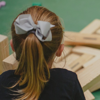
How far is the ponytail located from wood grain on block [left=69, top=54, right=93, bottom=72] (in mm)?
511

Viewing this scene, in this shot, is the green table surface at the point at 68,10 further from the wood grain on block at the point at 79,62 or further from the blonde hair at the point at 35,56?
the blonde hair at the point at 35,56

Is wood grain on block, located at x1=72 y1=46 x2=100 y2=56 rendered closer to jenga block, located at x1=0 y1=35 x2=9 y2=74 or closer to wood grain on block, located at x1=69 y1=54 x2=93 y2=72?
wood grain on block, located at x1=69 y1=54 x2=93 y2=72

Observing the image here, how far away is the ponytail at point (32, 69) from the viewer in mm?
498

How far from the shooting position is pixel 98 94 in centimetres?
102

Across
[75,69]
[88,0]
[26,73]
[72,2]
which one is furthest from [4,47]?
[88,0]

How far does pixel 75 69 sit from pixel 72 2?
4.56 ft

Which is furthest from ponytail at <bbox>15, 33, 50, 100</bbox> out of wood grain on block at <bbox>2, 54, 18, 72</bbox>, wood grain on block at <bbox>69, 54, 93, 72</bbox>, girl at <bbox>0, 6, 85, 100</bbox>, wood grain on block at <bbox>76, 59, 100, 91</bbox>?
wood grain on block at <bbox>69, 54, 93, 72</bbox>

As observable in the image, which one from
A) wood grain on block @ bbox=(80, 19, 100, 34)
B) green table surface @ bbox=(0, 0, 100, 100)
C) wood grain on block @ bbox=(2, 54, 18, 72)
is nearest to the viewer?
wood grain on block @ bbox=(2, 54, 18, 72)

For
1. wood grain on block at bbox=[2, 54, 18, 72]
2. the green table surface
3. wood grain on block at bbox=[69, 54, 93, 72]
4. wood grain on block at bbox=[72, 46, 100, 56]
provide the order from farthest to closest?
the green table surface < wood grain on block at bbox=[72, 46, 100, 56] < wood grain on block at bbox=[69, 54, 93, 72] < wood grain on block at bbox=[2, 54, 18, 72]

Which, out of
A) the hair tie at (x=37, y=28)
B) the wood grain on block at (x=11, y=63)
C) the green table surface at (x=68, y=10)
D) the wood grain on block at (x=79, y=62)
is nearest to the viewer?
the hair tie at (x=37, y=28)

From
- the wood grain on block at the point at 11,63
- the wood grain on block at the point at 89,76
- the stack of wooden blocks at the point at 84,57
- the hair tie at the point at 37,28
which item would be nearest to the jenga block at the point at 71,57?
the stack of wooden blocks at the point at 84,57

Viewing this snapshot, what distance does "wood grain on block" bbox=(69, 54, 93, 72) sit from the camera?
107cm

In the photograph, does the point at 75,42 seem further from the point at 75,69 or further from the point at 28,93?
the point at 28,93

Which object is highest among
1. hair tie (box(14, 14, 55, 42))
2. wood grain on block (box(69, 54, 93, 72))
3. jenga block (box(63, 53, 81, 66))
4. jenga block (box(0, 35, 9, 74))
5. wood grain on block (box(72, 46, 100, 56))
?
hair tie (box(14, 14, 55, 42))
